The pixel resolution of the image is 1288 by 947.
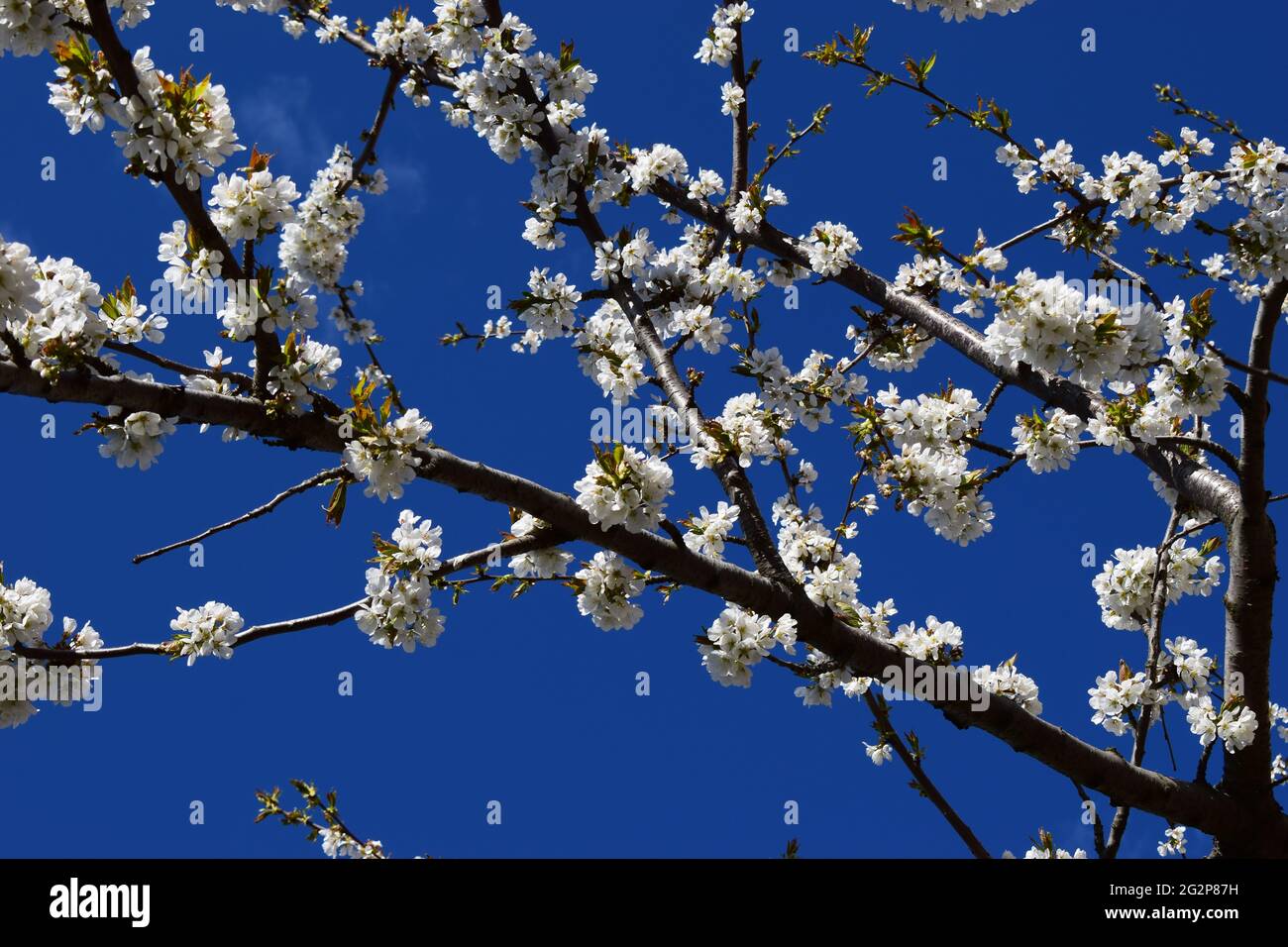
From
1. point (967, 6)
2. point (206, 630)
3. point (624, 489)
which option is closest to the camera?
point (624, 489)

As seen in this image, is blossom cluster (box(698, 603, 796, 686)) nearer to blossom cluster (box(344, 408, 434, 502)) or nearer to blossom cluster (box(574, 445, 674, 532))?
blossom cluster (box(574, 445, 674, 532))

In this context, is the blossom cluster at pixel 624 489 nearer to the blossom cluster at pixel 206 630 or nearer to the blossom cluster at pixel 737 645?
the blossom cluster at pixel 737 645

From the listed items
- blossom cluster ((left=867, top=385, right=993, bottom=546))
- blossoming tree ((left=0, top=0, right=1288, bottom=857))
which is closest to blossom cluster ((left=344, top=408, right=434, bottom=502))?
blossoming tree ((left=0, top=0, right=1288, bottom=857))

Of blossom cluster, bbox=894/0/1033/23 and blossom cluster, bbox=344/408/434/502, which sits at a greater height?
blossom cluster, bbox=894/0/1033/23

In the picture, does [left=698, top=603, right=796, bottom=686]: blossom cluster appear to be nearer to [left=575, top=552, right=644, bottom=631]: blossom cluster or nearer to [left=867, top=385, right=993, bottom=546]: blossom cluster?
[left=575, top=552, right=644, bottom=631]: blossom cluster

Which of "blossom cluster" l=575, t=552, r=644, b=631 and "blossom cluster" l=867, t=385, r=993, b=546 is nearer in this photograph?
"blossom cluster" l=575, t=552, r=644, b=631

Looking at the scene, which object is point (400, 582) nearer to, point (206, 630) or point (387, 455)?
point (387, 455)

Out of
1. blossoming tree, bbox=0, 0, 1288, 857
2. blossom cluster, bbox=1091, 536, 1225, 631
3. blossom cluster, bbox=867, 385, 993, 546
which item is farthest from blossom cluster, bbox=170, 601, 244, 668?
blossom cluster, bbox=1091, 536, 1225, 631

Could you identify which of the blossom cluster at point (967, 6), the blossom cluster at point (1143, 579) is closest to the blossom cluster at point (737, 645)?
the blossom cluster at point (1143, 579)

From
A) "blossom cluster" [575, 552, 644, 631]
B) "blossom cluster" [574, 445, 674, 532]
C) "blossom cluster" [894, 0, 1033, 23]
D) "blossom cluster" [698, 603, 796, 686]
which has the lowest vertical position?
"blossom cluster" [698, 603, 796, 686]

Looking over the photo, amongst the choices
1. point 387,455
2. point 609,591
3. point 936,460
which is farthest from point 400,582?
point 936,460
